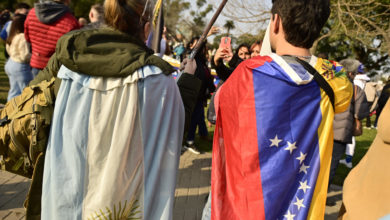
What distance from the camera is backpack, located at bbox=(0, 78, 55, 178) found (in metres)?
1.80

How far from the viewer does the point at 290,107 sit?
1.83m

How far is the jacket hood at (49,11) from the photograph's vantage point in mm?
4111

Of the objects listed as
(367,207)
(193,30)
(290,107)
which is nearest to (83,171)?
(290,107)

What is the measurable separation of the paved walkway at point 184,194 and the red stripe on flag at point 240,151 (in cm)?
177

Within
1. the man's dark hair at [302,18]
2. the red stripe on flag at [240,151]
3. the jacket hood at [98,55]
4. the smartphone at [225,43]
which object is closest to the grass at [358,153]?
the smartphone at [225,43]

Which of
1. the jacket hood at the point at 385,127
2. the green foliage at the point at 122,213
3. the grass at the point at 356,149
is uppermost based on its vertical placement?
the jacket hood at the point at 385,127

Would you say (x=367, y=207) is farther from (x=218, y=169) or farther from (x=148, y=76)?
(x=148, y=76)

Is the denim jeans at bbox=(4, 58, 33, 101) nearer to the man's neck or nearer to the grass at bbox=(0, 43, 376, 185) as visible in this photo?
the grass at bbox=(0, 43, 376, 185)

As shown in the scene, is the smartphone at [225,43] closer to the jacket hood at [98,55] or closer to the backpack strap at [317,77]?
the backpack strap at [317,77]

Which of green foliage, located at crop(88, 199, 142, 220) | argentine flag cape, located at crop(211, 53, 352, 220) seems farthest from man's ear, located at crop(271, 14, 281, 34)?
green foliage, located at crop(88, 199, 142, 220)

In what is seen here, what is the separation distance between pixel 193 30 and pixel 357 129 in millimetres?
38262

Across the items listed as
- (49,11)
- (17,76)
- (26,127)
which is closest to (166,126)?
(26,127)

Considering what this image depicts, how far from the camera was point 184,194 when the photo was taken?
13.9 ft

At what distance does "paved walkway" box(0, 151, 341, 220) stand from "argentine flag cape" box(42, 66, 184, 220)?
6.35 feet
